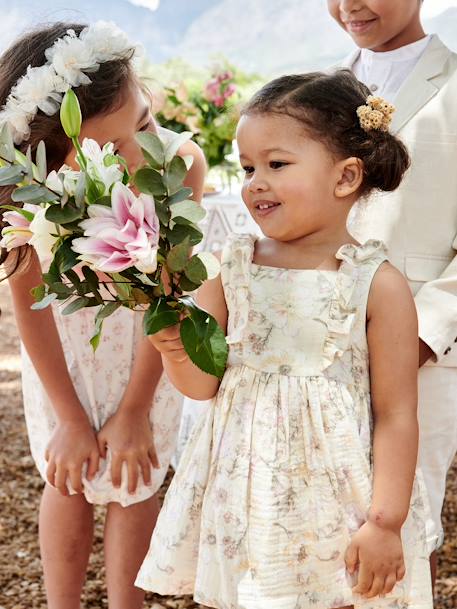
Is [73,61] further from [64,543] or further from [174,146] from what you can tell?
[64,543]

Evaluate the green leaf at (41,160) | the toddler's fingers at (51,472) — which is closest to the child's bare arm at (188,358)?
the green leaf at (41,160)

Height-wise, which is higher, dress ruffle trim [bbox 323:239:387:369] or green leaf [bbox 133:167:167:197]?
green leaf [bbox 133:167:167:197]

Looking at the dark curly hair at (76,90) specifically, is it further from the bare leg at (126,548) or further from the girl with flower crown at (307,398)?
the bare leg at (126,548)

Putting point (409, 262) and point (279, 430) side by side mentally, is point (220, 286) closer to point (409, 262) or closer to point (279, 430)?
point (279, 430)

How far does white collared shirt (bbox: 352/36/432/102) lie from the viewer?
2.17 metres

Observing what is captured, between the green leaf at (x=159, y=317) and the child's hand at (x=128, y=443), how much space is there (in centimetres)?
84

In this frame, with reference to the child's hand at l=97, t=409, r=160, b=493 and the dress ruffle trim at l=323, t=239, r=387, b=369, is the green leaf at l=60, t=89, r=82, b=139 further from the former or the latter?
the child's hand at l=97, t=409, r=160, b=493

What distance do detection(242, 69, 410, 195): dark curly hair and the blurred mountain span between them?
7.06m

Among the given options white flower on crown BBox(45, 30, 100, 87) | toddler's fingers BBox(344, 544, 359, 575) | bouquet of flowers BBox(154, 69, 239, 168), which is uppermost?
bouquet of flowers BBox(154, 69, 239, 168)

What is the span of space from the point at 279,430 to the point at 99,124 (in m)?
0.78

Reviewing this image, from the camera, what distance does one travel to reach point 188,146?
2.20 meters

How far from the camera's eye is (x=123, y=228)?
1.29 m

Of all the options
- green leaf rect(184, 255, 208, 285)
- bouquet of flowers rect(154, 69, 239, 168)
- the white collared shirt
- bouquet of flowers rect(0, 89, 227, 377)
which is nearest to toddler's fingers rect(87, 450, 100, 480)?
bouquet of flowers rect(0, 89, 227, 377)

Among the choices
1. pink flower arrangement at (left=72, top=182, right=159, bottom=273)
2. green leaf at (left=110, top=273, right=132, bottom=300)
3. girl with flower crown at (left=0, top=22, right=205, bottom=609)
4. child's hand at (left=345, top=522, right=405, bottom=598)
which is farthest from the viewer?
girl with flower crown at (left=0, top=22, right=205, bottom=609)
